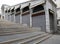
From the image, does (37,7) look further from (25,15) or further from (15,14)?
(15,14)

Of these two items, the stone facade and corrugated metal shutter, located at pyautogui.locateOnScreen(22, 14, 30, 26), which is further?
→ corrugated metal shutter, located at pyautogui.locateOnScreen(22, 14, 30, 26)

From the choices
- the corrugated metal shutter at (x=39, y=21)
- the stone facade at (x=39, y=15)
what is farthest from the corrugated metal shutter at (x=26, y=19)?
the corrugated metal shutter at (x=39, y=21)

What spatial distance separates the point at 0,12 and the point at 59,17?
1377cm

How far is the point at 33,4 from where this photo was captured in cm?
1523

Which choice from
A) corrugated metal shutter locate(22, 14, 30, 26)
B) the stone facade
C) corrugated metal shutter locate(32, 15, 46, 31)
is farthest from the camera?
corrugated metal shutter locate(22, 14, 30, 26)

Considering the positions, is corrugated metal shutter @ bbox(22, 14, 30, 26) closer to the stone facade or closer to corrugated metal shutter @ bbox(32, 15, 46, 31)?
the stone facade

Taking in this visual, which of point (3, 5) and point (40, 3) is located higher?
point (3, 5)

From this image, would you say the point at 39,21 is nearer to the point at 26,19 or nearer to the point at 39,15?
the point at 39,15

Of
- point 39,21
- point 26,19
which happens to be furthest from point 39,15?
point 26,19

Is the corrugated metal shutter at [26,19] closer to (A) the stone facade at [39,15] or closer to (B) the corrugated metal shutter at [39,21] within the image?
(A) the stone facade at [39,15]

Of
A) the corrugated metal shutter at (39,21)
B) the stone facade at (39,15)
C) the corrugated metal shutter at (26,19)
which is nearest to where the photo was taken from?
the stone facade at (39,15)

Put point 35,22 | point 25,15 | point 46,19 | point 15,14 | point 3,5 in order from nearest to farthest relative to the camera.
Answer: point 46,19, point 35,22, point 25,15, point 15,14, point 3,5

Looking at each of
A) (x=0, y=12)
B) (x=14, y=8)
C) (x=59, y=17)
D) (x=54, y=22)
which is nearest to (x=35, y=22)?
(x=54, y=22)

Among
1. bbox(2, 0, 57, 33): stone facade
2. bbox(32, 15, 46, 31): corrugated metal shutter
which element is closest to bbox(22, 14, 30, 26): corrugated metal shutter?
bbox(2, 0, 57, 33): stone facade
